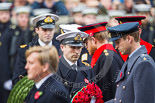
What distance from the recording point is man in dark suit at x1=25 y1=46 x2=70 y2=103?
4.98 m

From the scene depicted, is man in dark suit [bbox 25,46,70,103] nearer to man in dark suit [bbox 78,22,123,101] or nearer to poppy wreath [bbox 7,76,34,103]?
poppy wreath [bbox 7,76,34,103]

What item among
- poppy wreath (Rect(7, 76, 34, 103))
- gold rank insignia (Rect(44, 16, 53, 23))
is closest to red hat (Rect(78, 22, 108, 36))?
gold rank insignia (Rect(44, 16, 53, 23))

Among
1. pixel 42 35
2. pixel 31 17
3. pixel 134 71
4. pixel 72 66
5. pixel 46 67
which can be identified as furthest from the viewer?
pixel 31 17

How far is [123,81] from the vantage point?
5.50 metres

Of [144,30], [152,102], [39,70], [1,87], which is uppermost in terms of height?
[39,70]

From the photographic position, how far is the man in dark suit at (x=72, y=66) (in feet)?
21.0

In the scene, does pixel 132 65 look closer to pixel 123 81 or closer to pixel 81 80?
pixel 123 81

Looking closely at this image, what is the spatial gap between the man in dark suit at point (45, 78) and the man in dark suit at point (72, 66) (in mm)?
1150

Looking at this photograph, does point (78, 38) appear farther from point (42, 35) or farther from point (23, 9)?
point (23, 9)

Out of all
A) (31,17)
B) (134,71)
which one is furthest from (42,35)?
(31,17)

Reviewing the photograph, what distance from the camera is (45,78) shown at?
510cm

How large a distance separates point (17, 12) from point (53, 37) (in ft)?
12.1

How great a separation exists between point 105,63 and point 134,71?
1449mm

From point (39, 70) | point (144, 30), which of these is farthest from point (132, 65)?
point (144, 30)
